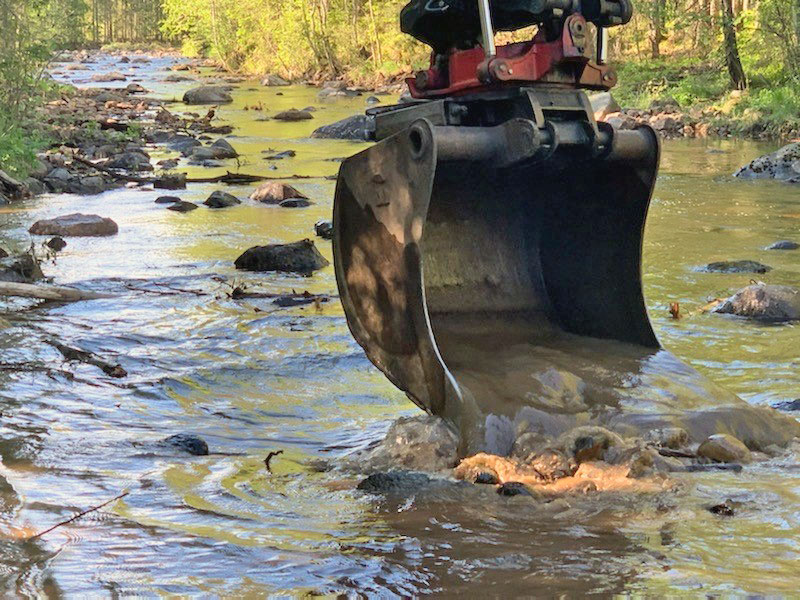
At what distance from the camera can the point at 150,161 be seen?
62.0ft

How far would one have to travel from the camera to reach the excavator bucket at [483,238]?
4613 mm

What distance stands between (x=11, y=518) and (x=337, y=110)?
28.9 m

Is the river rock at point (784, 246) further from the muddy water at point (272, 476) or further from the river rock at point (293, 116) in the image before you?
the river rock at point (293, 116)

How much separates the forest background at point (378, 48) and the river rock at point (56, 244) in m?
3.95

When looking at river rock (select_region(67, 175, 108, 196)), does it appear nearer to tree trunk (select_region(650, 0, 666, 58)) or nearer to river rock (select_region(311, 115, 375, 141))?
river rock (select_region(311, 115, 375, 141))

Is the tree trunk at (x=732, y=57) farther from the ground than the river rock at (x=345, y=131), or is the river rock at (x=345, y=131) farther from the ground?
the tree trunk at (x=732, y=57)

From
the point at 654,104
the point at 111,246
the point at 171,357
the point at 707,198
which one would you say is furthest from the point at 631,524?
the point at 654,104

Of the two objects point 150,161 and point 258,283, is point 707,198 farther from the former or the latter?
point 150,161

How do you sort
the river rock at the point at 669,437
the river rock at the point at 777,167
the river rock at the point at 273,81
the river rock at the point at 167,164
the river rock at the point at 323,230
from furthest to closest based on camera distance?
the river rock at the point at 273,81, the river rock at the point at 167,164, the river rock at the point at 777,167, the river rock at the point at 323,230, the river rock at the point at 669,437

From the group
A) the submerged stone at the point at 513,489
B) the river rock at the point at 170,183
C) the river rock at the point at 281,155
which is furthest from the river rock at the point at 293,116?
the submerged stone at the point at 513,489

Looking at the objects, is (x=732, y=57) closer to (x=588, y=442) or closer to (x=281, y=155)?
(x=281, y=155)

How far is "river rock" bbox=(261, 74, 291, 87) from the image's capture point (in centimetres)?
4686

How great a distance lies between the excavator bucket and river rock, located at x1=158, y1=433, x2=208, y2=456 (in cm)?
82

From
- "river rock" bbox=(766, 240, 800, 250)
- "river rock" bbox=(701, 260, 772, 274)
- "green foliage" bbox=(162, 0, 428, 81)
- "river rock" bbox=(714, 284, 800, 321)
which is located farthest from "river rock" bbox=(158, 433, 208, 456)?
"green foliage" bbox=(162, 0, 428, 81)
